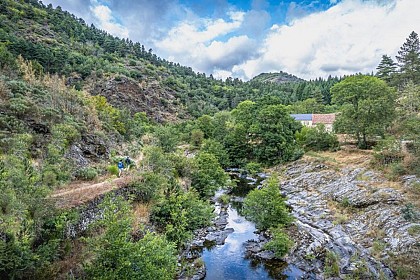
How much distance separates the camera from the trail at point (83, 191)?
15.4 m

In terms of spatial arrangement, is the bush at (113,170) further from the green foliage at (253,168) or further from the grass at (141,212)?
the green foliage at (253,168)

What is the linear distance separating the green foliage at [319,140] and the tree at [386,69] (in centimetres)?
2892

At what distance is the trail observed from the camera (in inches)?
608

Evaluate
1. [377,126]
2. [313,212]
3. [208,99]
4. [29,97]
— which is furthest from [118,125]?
[208,99]

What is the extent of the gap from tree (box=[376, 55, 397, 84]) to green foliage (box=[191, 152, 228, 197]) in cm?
5387

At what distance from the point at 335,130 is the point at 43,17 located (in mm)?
102484

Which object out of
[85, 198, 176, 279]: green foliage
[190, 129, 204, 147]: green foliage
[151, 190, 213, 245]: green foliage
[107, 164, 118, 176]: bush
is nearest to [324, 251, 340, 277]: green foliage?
[151, 190, 213, 245]: green foliage

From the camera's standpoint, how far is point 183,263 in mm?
20781

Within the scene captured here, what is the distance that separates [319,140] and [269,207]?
29.4m

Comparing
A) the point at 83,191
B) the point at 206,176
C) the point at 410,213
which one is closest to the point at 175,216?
the point at 83,191

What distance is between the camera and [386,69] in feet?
225

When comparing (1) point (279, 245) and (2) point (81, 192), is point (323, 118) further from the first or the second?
(2) point (81, 192)

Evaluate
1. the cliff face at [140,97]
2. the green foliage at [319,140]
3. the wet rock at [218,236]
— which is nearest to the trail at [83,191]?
the wet rock at [218,236]

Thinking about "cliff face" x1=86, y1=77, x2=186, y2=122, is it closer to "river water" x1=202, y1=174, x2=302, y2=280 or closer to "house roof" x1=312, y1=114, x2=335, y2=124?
"house roof" x1=312, y1=114, x2=335, y2=124
